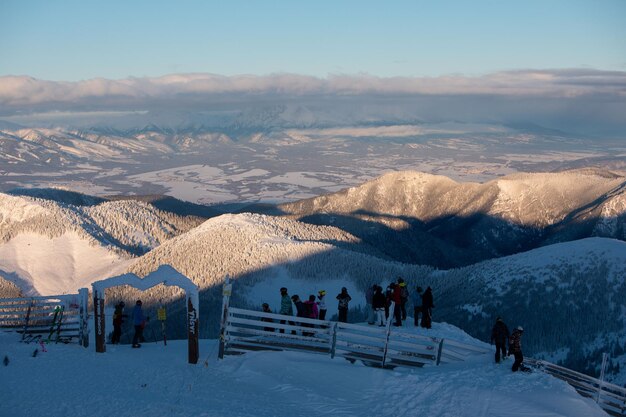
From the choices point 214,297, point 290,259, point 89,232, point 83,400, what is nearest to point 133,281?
point 83,400

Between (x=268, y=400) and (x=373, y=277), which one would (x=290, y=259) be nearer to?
(x=373, y=277)

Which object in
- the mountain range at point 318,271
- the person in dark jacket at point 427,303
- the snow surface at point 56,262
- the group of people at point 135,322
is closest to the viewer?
the group of people at point 135,322

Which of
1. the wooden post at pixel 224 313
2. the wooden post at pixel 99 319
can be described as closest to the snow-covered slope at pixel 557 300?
the wooden post at pixel 224 313

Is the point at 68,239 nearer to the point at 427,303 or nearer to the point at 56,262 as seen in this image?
the point at 56,262

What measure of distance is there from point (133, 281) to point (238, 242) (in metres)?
94.3

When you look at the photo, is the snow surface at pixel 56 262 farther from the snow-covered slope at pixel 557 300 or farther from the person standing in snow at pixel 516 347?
the person standing in snow at pixel 516 347

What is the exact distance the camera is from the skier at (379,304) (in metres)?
31.5

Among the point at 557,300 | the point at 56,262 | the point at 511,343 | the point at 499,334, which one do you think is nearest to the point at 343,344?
the point at 499,334

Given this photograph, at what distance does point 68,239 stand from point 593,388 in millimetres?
142209

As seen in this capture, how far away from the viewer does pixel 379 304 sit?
31.7m

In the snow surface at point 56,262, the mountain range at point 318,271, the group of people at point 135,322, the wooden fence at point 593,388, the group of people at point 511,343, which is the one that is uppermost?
the group of people at point 511,343

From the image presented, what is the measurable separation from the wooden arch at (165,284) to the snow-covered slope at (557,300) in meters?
59.5

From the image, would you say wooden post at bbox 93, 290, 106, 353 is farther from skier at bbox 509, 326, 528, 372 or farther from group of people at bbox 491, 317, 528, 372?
skier at bbox 509, 326, 528, 372

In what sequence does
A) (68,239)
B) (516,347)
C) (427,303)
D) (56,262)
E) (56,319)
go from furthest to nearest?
(68,239) < (56,262) < (427,303) < (56,319) < (516,347)
